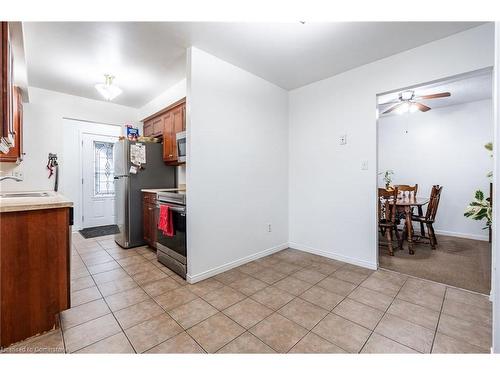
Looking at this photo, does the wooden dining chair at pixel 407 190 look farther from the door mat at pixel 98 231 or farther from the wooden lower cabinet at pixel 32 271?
the door mat at pixel 98 231

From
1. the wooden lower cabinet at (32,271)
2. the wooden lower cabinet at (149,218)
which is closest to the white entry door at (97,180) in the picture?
the wooden lower cabinet at (149,218)

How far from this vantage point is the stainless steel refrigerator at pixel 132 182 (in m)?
3.34

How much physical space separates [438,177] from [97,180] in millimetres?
7289

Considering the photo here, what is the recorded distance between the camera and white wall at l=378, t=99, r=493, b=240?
13.2 ft

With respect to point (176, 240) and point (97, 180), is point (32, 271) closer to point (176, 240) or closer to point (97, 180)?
point (176, 240)

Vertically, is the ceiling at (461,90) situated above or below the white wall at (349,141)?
above

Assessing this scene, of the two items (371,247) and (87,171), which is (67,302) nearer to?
(371,247)

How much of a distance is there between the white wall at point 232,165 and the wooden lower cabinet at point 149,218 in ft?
3.64

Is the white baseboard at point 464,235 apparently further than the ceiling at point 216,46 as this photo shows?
Yes

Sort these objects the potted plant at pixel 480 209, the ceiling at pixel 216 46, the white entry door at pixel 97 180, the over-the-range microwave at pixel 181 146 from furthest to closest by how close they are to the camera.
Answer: the white entry door at pixel 97 180 < the over-the-range microwave at pixel 181 146 < the ceiling at pixel 216 46 < the potted plant at pixel 480 209

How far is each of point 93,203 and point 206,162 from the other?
4075mm

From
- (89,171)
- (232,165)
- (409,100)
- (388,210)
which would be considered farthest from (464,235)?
(89,171)

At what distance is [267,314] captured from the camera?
1.78 meters
